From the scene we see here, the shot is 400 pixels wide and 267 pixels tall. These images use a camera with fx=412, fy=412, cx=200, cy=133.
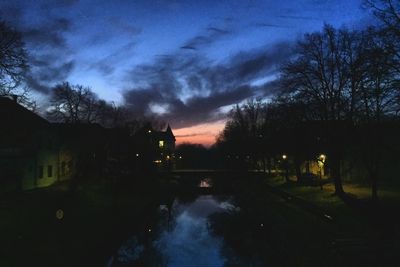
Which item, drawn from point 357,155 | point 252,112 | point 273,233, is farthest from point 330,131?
point 252,112

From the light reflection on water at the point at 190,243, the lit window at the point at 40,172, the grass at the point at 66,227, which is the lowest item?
the light reflection on water at the point at 190,243

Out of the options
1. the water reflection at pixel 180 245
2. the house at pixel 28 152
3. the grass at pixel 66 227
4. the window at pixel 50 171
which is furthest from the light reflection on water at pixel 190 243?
the window at pixel 50 171

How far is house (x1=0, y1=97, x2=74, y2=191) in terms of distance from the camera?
32.0 meters

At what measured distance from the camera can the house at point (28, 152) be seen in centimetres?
3200

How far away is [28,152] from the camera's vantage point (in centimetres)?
4488

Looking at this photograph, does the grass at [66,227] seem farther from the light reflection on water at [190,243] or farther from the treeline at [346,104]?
the treeline at [346,104]

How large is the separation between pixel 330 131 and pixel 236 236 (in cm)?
1438

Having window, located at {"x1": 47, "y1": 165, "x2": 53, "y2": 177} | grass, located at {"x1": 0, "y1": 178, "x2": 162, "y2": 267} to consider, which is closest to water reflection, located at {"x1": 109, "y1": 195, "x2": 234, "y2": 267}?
grass, located at {"x1": 0, "y1": 178, "x2": 162, "y2": 267}

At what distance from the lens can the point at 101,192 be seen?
46.1 m

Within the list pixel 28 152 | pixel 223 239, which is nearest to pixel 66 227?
pixel 223 239

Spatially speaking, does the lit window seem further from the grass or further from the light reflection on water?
the light reflection on water

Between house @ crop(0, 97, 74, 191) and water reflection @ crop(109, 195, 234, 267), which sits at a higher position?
house @ crop(0, 97, 74, 191)

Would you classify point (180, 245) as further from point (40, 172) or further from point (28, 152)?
point (40, 172)

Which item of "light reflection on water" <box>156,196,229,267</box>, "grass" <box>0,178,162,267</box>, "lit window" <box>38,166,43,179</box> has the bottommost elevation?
"light reflection on water" <box>156,196,229,267</box>
